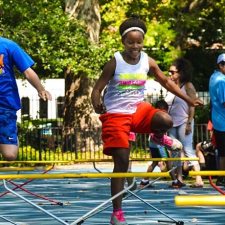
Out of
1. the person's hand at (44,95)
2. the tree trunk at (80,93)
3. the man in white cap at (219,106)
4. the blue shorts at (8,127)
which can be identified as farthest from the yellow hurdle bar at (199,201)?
the tree trunk at (80,93)

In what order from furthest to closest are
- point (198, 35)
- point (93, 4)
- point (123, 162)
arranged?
1. point (198, 35)
2. point (93, 4)
3. point (123, 162)

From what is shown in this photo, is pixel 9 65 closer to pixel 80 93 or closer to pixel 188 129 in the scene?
pixel 188 129

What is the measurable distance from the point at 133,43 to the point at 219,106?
464cm

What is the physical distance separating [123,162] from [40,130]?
1910 cm

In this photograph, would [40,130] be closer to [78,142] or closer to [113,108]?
[78,142]

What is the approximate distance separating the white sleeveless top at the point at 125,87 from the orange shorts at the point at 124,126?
0.06m

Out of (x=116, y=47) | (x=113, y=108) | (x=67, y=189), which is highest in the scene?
(x=116, y=47)

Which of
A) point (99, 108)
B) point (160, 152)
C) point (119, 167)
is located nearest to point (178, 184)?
point (160, 152)

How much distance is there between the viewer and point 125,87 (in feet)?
33.2

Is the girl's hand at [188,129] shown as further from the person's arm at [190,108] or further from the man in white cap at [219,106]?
the man in white cap at [219,106]

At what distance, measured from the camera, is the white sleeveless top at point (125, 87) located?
398 inches

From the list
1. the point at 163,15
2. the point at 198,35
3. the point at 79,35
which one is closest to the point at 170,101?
the point at 79,35

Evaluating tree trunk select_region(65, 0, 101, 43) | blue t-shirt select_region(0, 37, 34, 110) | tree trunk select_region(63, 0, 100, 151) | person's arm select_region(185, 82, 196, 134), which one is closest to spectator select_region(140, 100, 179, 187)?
person's arm select_region(185, 82, 196, 134)

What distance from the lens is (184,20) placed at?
41.9 m
